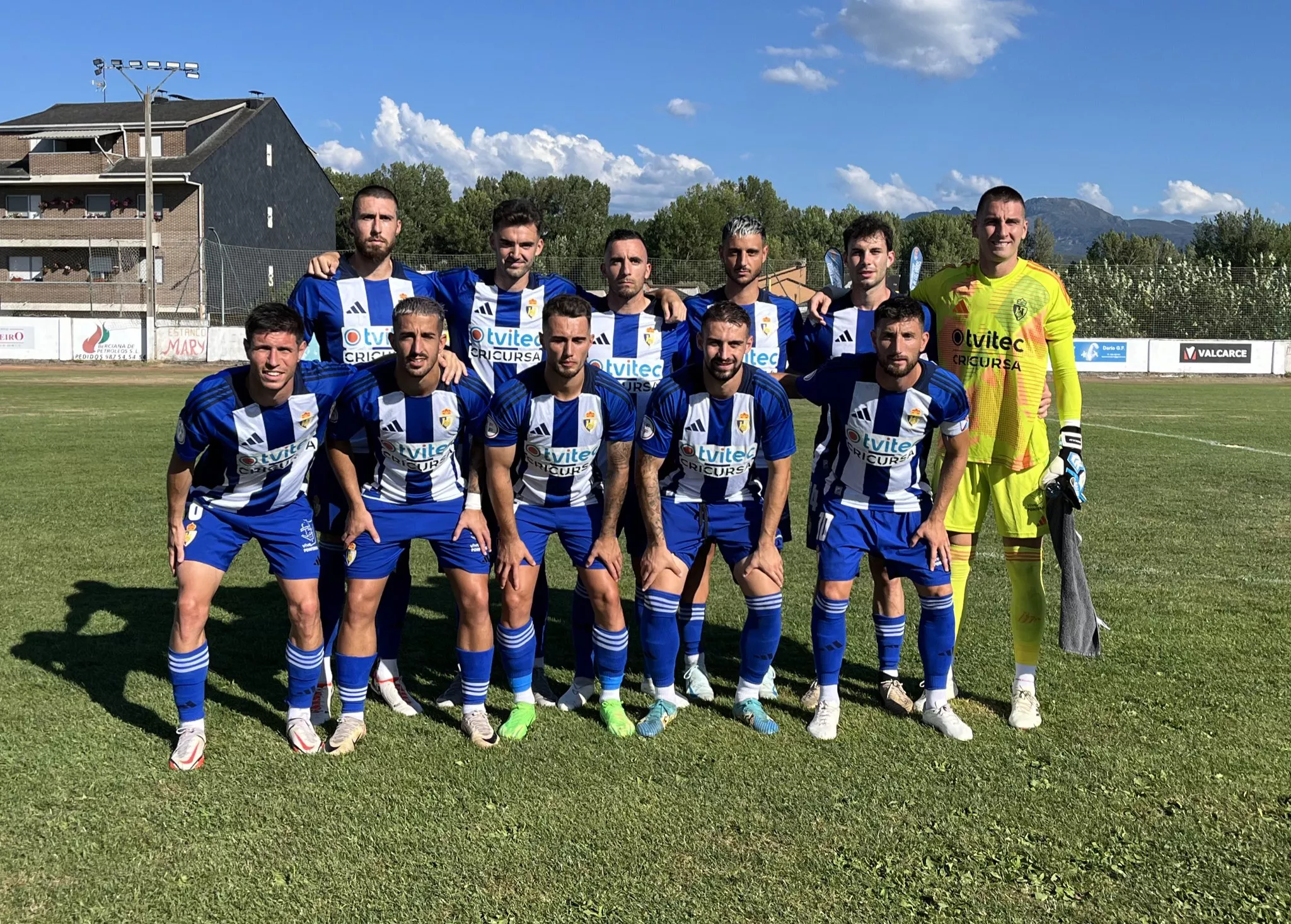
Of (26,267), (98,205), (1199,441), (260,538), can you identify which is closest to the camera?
(260,538)

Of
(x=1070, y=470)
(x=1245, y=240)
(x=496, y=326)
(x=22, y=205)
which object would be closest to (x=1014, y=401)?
(x=1070, y=470)

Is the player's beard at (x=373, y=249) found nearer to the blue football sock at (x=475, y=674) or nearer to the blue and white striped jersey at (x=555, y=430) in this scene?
the blue and white striped jersey at (x=555, y=430)

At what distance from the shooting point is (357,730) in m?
4.04

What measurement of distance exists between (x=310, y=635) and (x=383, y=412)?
94cm

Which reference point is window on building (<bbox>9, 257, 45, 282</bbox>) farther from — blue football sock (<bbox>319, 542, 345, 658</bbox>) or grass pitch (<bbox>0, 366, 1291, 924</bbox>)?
blue football sock (<bbox>319, 542, 345, 658</bbox>)

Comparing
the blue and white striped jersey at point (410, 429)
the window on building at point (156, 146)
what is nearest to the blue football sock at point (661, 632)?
the blue and white striped jersey at point (410, 429)

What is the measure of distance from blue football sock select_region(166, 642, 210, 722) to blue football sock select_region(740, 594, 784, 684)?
2157 millimetres

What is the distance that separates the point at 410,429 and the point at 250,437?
59 cm

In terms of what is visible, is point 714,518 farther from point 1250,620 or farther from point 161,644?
point 1250,620

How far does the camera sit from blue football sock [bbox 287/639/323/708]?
4035mm

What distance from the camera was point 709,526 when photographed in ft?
14.0

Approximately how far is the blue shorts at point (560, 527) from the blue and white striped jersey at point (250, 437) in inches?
34.6

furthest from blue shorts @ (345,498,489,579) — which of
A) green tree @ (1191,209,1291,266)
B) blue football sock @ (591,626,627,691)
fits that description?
green tree @ (1191,209,1291,266)

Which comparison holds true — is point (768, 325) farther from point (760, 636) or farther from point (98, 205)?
point (98, 205)
